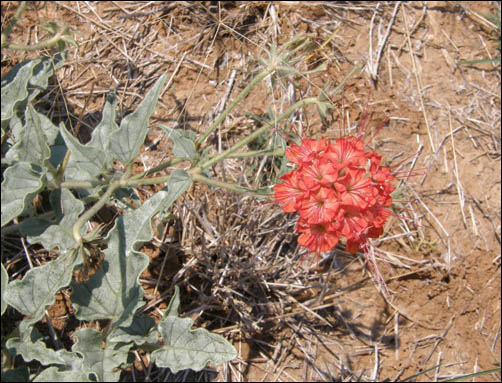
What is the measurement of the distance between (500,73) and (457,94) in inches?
14.6

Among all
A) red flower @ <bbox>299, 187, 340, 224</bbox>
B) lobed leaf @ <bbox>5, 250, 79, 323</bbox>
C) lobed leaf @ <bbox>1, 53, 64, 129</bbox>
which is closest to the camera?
red flower @ <bbox>299, 187, 340, 224</bbox>

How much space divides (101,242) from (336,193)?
105 centimetres

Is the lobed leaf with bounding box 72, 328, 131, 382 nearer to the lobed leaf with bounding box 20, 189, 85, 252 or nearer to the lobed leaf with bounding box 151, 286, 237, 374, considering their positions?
the lobed leaf with bounding box 151, 286, 237, 374

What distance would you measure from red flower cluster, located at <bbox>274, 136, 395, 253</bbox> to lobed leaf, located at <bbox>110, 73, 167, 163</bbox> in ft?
1.97

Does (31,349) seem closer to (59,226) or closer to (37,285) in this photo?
(37,285)

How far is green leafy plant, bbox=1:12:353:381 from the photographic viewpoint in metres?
1.97

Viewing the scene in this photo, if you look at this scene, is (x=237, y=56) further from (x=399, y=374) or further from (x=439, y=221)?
(x=399, y=374)

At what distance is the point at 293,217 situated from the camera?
8.84ft

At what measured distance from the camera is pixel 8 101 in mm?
2270

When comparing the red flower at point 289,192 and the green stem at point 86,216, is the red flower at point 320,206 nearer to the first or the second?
the red flower at point 289,192

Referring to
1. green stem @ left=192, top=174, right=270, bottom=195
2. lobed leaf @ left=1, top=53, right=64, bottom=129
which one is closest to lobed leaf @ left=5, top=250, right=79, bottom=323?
green stem @ left=192, top=174, right=270, bottom=195

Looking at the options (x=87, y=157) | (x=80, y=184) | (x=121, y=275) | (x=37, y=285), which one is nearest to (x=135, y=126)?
(x=87, y=157)

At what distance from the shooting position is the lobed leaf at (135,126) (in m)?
2.00

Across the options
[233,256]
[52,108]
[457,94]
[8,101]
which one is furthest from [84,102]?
[457,94]
